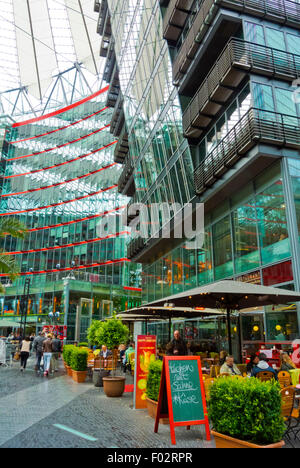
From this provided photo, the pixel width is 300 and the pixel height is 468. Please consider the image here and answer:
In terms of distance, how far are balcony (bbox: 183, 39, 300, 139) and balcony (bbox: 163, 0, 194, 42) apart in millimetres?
5187

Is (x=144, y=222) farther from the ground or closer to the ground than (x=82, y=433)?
farther from the ground

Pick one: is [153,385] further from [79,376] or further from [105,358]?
[79,376]

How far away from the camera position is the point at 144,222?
91.9ft

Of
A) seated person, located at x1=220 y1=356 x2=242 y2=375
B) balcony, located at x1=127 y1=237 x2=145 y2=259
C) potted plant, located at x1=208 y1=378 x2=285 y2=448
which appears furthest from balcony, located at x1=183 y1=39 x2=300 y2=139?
balcony, located at x1=127 y1=237 x2=145 y2=259

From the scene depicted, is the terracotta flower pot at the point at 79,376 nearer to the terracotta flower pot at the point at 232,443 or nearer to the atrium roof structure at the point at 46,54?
the terracotta flower pot at the point at 232,443

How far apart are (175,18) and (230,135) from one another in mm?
8502

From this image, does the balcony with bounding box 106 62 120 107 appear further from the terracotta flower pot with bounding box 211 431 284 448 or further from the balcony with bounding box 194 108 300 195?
the terracotta flower pot with bounding box 211 431 284 448

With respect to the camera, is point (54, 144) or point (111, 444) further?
point (54, 144)

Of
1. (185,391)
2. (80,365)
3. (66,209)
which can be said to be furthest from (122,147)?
(185,391)

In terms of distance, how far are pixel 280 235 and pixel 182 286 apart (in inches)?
409

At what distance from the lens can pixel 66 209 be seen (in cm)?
5806

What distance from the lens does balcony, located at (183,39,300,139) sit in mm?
13945

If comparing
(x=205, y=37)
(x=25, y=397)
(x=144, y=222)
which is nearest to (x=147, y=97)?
(x=205, y=37)
